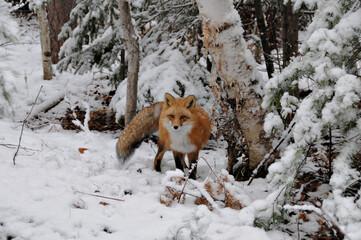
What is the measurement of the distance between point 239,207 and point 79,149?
319cm

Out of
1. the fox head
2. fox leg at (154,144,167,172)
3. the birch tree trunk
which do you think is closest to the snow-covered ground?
fox leg at (154,144,167,172)

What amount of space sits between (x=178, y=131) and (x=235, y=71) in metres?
1.37

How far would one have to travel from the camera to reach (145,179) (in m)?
4.61

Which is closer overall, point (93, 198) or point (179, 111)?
point (93, 198)

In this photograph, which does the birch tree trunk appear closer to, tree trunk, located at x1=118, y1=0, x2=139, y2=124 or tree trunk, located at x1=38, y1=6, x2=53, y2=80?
tree trunk, located at x1=118, y1=0, x2=139, y2=124

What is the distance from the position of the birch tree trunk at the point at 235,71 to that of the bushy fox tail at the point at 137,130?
1.55 m

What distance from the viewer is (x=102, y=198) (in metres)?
3.79

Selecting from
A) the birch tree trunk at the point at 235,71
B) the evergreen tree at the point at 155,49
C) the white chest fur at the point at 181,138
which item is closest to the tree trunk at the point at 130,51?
the evergreen tree at the point at 155,49

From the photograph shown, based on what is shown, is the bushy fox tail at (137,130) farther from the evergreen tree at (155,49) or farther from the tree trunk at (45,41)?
the tree trunk at (45,41)

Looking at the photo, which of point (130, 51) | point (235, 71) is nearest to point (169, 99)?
point (235, 71)

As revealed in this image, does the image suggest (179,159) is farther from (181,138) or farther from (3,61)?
(3,61)

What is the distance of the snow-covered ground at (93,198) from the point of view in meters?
2.88

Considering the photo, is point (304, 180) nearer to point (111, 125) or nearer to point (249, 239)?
point (249, 239)

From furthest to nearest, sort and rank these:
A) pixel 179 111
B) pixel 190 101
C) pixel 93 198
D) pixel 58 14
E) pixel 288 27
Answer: pixel 58 14, pixel 288 27, pixel 190 101, pixel 179 111, pixel 93 198
